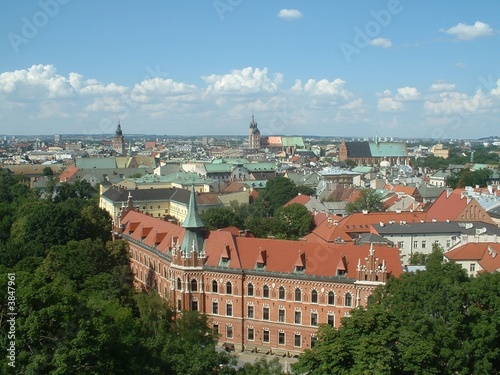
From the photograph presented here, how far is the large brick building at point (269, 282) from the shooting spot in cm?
4981

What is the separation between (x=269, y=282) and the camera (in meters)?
52.0

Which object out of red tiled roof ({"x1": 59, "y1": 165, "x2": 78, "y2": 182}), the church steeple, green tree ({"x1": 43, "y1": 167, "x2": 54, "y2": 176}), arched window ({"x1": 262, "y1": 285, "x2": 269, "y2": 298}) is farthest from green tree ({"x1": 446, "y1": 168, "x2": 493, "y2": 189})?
green tree ({"x1": 43, "y1": 167, "x2": 54, "y2": 176})

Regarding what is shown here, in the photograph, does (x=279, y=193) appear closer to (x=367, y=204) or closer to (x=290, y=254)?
(x=367, y=204)

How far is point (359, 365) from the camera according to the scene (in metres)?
32.3

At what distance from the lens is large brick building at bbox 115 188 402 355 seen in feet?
163

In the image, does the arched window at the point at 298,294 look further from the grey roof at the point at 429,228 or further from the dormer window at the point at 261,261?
the grey roof at the point at 429,228

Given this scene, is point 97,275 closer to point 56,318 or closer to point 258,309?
point 258,309

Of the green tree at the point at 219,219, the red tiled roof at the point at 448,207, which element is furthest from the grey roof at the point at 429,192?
the green tree at the point at 219,219

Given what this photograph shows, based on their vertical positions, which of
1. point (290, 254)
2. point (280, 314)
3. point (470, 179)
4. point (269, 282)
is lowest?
point (280, 314)

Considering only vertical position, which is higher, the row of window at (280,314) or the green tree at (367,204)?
the green tree at (367,204)

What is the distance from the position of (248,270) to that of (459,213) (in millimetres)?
44468

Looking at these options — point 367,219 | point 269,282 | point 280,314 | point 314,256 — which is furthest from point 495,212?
point 269,282

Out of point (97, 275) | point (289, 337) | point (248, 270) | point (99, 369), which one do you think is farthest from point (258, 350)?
point (99, 369)

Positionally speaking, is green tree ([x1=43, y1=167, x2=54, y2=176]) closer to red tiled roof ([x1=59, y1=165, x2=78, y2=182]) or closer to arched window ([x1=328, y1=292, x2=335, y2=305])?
red tiled roof ([x1=59, y1=165, x2=78, y2=182])
